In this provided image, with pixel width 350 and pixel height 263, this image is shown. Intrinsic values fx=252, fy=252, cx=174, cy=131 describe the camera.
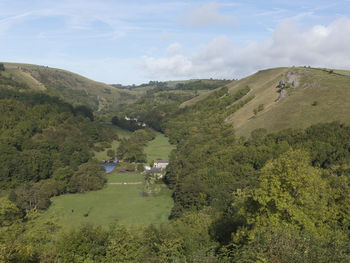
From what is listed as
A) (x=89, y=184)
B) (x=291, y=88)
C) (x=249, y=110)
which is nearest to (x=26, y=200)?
(x=89, y=184)

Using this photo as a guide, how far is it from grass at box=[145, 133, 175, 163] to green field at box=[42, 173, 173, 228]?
145ft

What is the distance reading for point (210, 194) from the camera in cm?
6338

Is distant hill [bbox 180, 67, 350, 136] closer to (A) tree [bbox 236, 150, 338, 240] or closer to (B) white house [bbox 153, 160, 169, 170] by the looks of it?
(B) white house [bbox 153, 160, 169, 170]

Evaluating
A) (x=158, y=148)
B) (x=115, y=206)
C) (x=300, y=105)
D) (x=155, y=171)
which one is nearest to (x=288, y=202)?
(x=115, y=206)

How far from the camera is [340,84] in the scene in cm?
10119

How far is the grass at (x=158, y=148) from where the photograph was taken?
472ft

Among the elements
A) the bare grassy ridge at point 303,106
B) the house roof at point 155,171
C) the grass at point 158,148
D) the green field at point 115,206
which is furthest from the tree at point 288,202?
the grass at point 158,148

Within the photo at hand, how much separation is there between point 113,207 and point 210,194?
34506 millimetres

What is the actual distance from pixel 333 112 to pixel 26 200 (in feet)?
331

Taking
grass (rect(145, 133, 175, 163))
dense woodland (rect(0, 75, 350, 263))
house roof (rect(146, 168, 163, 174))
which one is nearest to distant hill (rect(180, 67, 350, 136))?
dense woodland (rect(0, 75, 350, 263))

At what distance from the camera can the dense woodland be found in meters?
23.3

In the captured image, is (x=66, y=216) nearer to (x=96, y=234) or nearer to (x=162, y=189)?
(x=162, y=189)

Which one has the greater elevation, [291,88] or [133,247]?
[291,88]

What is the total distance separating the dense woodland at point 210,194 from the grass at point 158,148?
7327mm
